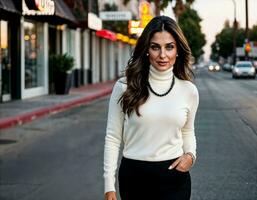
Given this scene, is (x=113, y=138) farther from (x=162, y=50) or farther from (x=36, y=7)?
(x=36, y=7)

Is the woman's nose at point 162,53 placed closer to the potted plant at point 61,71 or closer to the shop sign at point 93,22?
A: the potted plant at point 61,71

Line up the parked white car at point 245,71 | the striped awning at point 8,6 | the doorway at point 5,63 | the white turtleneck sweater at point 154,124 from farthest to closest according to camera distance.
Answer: the parked white car at point 245,71 < the doorway at point 5,63 < the striped awning at point 8,6 < the white turtleneck sweater at point 154,124

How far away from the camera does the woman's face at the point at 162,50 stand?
120 inches

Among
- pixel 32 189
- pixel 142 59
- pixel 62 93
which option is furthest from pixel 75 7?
pixel 142 59

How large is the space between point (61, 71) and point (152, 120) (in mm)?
22512

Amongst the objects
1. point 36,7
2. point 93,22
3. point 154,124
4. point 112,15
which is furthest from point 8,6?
point 112,15

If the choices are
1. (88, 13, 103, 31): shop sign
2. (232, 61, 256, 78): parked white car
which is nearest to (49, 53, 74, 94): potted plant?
(88, 13, 103, 31): shop sign

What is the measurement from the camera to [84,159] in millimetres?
9328

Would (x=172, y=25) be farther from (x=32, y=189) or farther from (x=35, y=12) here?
(x=35, y=12)

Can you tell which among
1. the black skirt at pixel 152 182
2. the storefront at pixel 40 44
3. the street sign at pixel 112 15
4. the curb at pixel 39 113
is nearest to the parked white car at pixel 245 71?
the street sign at pixel 112 15

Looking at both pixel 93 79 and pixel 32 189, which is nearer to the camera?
pixel 32 189

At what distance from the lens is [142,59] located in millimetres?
3115

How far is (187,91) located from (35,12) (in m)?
16.9

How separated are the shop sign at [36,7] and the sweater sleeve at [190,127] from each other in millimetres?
16147
